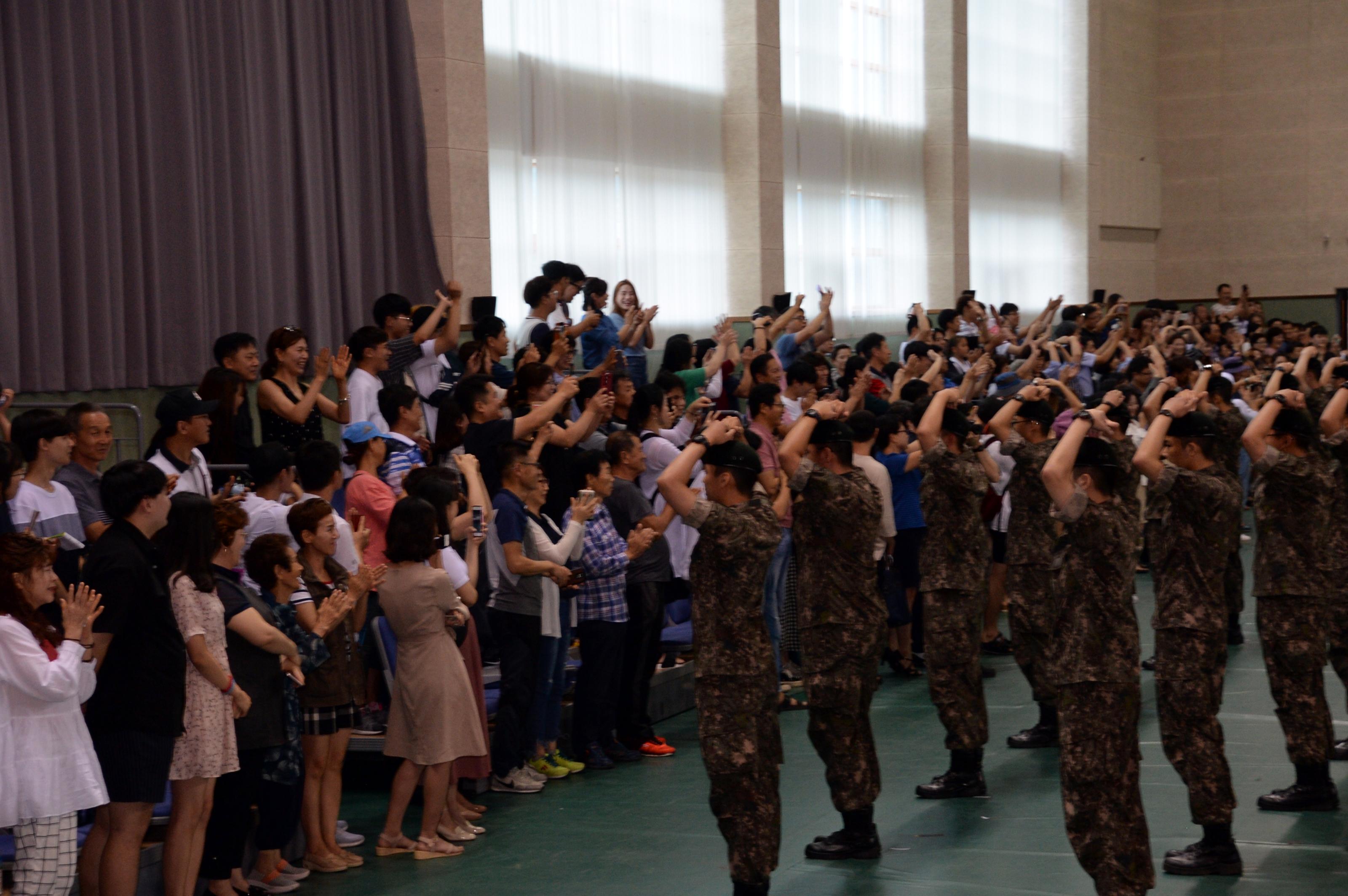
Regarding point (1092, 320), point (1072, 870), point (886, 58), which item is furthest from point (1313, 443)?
point (886, 58)

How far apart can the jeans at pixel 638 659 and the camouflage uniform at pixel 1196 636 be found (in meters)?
2.73

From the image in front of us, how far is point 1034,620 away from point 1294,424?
167 cm

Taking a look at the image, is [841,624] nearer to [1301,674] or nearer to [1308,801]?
[1301,674]

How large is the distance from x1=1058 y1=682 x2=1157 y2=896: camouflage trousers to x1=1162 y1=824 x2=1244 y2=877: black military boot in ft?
1.89

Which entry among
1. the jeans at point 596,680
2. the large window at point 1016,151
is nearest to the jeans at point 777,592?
the jeans at point 596,680

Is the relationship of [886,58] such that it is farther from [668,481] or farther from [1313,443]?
[668,481]

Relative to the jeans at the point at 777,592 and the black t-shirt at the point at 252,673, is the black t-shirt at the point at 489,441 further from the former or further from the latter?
the black t-shirt at the point at 252,673

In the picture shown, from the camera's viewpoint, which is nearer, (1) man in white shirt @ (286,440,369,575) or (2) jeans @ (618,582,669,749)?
(1) man in white shirt @ (286,440,369,575)

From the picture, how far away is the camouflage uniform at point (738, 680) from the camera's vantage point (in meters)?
5.18

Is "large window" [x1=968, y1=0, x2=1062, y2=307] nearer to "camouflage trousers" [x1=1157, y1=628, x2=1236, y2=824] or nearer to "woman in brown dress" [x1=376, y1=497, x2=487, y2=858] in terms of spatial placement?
"camouflage trousers" [x1=1157, y1=628, x2=1236, y2=824]

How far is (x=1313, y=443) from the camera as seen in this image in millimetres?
6656

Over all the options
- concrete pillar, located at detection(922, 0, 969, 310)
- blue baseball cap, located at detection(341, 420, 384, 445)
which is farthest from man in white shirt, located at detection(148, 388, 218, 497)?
concrete pillar, located at detection(922, 0, 969, 310)

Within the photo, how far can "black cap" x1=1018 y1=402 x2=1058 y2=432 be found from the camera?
24.4 feet

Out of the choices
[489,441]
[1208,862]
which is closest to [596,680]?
[489,441]
